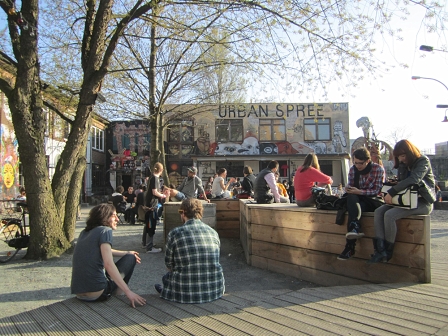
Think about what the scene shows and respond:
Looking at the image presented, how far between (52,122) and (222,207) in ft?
23.1

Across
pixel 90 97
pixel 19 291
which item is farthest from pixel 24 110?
pixel 19 291

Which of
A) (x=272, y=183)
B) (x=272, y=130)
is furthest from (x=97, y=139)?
(x=272, y=183)

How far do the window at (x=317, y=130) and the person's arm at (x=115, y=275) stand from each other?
2874 cm

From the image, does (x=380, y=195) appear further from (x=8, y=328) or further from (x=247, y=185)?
(x=247, y=185)

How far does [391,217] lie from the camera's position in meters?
4.14

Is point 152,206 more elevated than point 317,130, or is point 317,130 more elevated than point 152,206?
point 317,130

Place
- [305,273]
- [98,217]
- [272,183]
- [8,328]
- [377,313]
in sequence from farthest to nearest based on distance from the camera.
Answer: [272,183]
[305,273]
[98,217]
[377,313]
[8,328]

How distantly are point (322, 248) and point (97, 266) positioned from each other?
307 cm

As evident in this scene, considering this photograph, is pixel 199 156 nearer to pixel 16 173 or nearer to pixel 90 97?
pixel 16 173

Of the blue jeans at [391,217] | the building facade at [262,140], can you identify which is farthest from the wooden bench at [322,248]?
the building facade at [262,140]

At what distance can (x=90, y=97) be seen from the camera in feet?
25.6

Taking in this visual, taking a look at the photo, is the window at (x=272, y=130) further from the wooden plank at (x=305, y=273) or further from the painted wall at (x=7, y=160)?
the wooden plank at (x=305, y=273)

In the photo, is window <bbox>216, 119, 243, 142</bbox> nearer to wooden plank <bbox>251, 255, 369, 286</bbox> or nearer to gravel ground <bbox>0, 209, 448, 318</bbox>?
gravel ground <bbox>0, 209, 448, 318</bbox>

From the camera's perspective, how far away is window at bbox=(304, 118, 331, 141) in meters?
30.9
